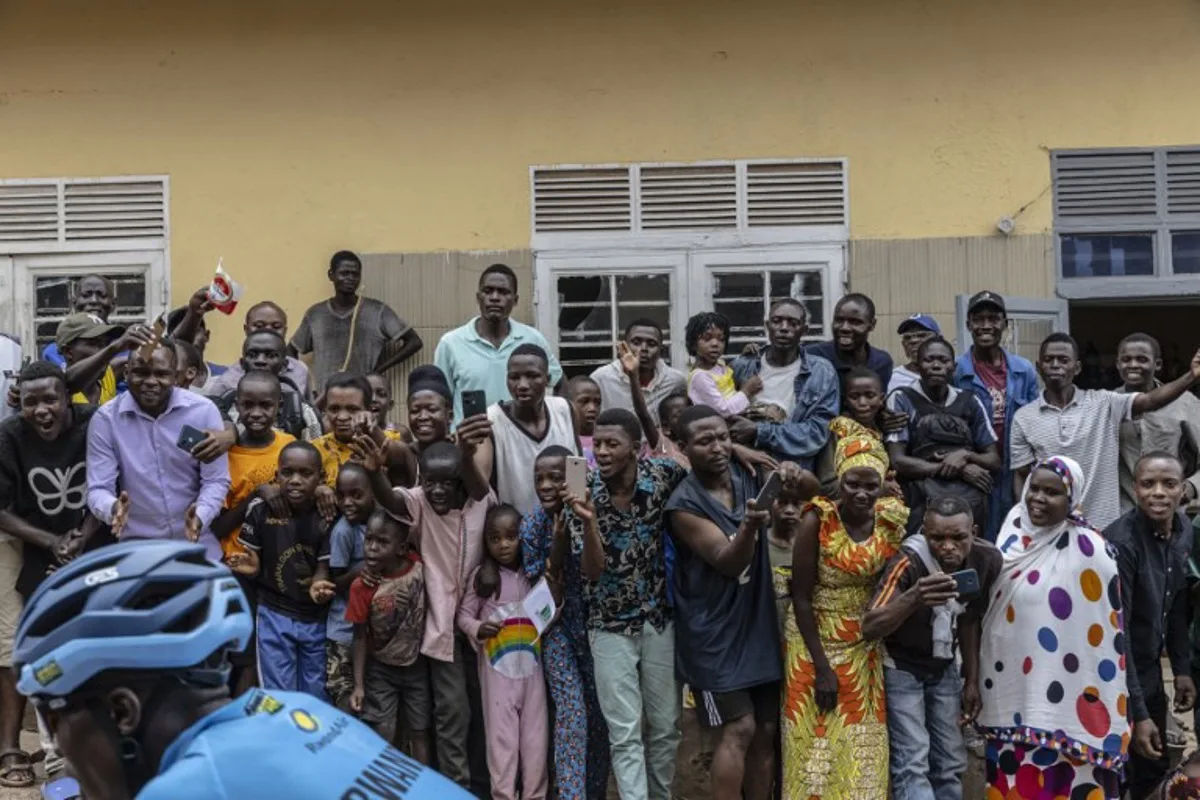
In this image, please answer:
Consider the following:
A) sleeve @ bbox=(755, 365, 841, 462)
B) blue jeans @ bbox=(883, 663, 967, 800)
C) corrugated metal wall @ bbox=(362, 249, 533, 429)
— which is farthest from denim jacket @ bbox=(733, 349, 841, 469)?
corrugated metal wall @ bbox=(362, 249, 533, 429)

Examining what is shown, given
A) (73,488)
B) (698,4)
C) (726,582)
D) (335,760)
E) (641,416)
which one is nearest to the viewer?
(335,760)

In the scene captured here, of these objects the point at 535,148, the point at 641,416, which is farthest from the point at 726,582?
the point at 535,148

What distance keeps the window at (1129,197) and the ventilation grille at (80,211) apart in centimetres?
534

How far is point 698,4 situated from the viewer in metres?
8.17

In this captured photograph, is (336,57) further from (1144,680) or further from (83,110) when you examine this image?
(1144,680)

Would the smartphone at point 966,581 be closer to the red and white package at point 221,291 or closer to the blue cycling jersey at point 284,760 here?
the blue cycling jersey at point 284,760

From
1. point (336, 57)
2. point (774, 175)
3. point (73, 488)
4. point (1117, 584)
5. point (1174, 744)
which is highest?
point (336, 57)

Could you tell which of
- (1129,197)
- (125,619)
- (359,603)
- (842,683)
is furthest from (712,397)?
(125,619)

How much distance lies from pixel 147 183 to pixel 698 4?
3453 mm

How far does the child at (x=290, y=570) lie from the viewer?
5.61 m

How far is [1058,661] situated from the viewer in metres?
5.30

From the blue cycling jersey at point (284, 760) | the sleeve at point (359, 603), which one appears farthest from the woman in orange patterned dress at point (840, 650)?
the blue cycling jersey at point (284, 760)

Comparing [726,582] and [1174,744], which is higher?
[726,582]

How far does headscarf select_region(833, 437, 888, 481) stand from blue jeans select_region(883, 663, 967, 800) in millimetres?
789
